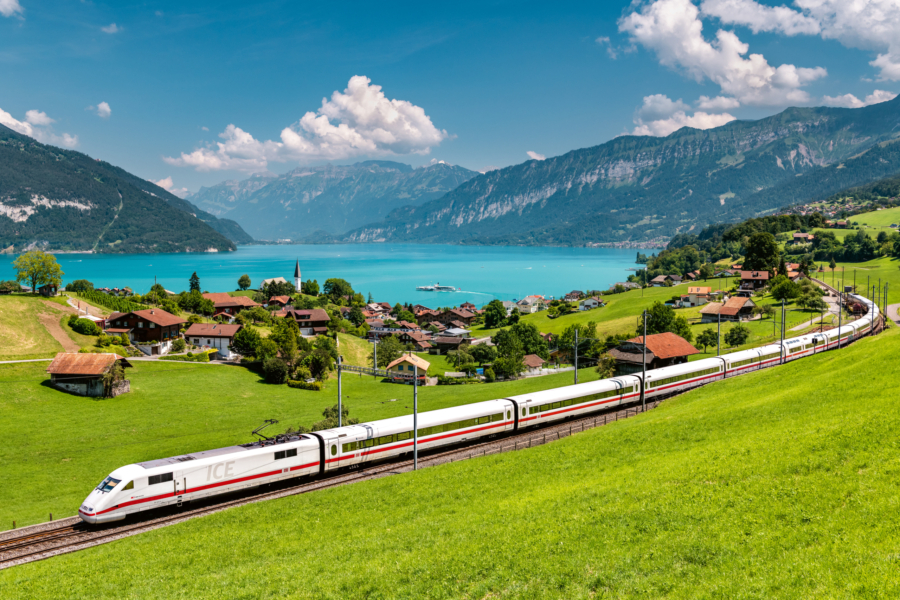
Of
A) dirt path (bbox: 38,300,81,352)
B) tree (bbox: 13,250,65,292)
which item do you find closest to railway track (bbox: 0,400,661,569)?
dirt path (bbox: 38,300,81,352)

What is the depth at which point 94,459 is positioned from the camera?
3131cm

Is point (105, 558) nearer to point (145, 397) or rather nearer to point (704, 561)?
point (704, 561)

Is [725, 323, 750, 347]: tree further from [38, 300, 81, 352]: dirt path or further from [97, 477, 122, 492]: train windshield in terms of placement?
[38, 300, 81, 352]: dirt path

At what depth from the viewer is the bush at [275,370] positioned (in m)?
55.9

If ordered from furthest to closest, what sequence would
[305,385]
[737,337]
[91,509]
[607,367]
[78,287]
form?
[78,287]
[737,337]
[305,385]
[607,367]
[91,509]

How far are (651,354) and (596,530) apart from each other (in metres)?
35.6

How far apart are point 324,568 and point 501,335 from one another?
6887 cm

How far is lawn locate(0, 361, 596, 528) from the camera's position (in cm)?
2784

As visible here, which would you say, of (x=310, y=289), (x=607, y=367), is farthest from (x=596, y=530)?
(x=310, y=289)

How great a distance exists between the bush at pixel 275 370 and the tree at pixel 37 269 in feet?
119

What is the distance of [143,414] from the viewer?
4094 centimetres

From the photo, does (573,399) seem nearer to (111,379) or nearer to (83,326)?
(111,379)

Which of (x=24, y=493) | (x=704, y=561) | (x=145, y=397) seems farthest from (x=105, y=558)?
(x=145, y=397)

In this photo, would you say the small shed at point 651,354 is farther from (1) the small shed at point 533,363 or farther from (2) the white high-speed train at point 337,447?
(1) the small shed at point 533,363
